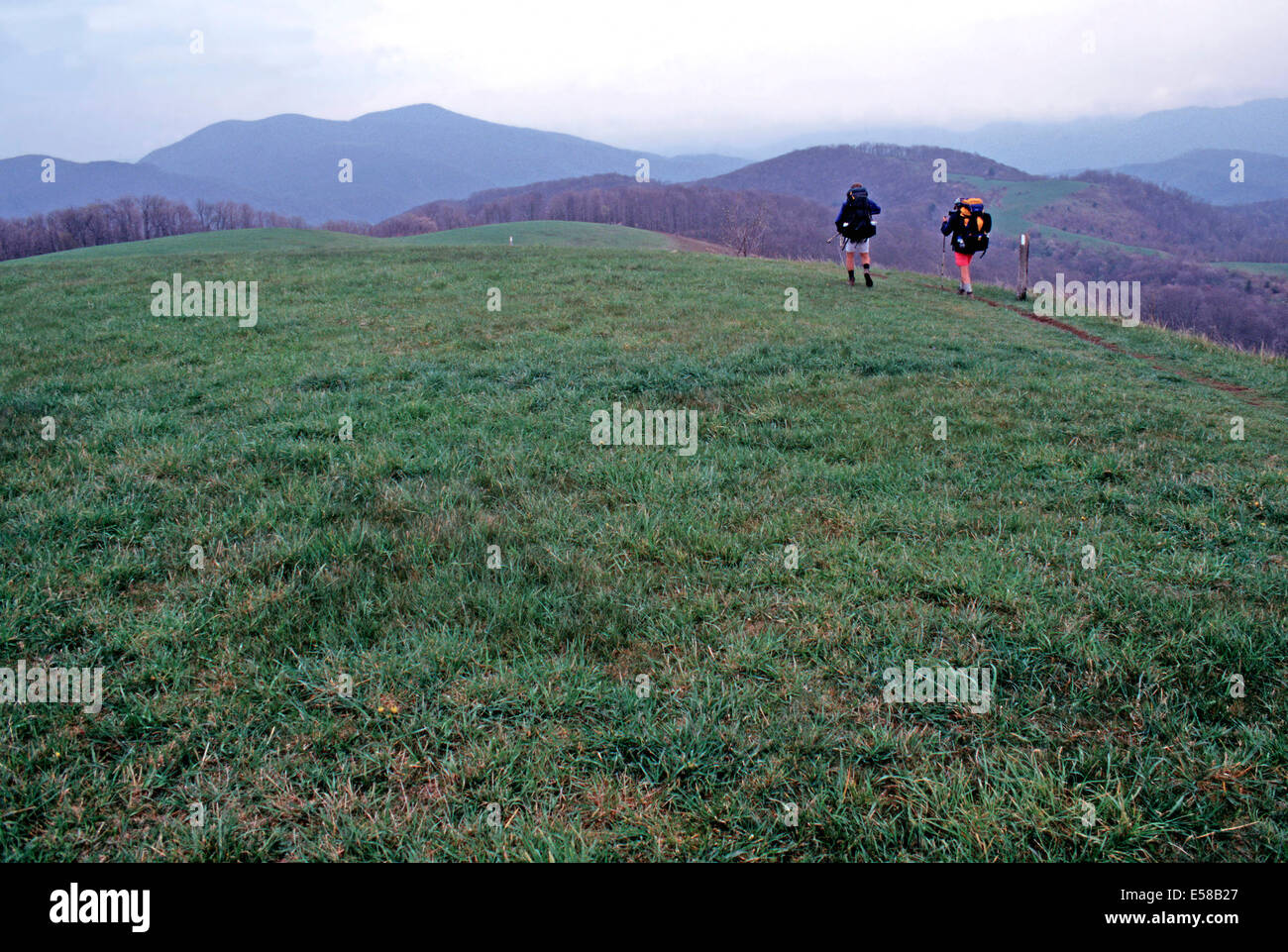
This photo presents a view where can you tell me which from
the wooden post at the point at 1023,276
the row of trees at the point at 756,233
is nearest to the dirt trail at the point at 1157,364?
the wooden post at the point at 1023,276

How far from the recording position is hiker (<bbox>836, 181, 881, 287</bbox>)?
1961cm

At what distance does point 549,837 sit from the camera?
288cm

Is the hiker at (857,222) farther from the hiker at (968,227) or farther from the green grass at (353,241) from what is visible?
the green grass at (353,241)

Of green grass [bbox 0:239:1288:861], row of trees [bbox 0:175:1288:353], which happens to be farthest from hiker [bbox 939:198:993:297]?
row of trees [bbox 0:175:1288:353]

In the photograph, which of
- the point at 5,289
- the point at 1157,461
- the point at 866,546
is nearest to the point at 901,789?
the point at 866,546

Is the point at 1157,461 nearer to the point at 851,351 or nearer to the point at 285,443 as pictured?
the point at 851,351

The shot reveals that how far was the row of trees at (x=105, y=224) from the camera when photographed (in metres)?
87.6

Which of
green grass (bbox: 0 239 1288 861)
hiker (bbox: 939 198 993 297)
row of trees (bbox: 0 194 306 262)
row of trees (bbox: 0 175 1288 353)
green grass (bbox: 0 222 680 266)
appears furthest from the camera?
row of trees (bbox: 0 194 306 262)

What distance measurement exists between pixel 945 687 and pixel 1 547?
6330 millimetres

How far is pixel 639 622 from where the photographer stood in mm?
4465

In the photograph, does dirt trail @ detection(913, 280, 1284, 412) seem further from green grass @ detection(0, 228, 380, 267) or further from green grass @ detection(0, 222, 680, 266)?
green grass @ detection(0, 228, 380, 267)

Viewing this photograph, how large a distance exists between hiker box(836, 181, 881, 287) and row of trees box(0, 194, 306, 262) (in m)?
90.9

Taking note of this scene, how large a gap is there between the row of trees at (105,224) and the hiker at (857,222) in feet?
298
